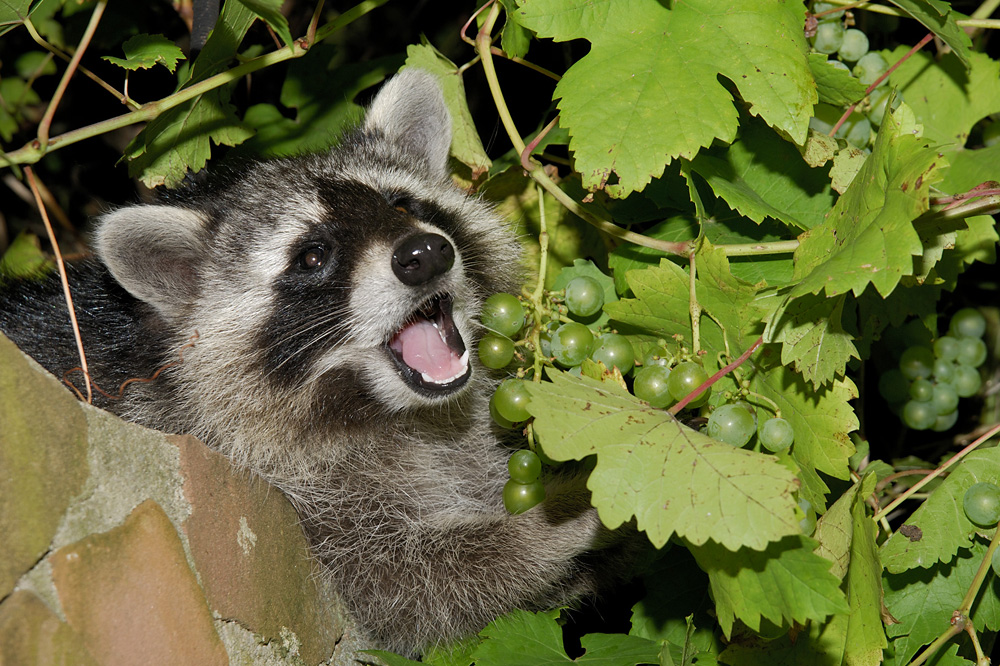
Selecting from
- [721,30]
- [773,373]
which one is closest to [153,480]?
[773,373]

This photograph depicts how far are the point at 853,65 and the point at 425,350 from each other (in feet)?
6.46

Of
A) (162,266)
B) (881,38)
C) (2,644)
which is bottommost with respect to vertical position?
(162,266)

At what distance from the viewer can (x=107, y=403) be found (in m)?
3.34

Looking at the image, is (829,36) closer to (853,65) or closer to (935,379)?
(853,65)

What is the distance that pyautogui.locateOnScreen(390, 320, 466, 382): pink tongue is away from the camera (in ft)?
10.5

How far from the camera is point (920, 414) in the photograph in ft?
11.8

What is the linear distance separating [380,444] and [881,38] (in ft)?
9.25

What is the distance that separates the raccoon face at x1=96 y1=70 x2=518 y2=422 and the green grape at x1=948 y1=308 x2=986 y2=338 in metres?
2.17

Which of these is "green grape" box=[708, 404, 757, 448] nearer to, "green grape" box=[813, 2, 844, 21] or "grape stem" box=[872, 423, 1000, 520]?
"grape stem" box=[872, 423, 1000, 520]

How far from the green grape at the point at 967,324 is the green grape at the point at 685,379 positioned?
195 centimetres

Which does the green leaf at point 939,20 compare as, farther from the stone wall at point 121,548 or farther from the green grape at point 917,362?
the stone wall at point 121,548

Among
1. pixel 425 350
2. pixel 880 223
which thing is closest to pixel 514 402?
pixel 425 350

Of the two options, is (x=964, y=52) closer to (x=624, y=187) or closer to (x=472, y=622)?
(x=624, y=187)

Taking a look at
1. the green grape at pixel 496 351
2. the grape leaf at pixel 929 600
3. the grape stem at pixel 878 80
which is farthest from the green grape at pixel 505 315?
the grape leaf at pixel 929 600
